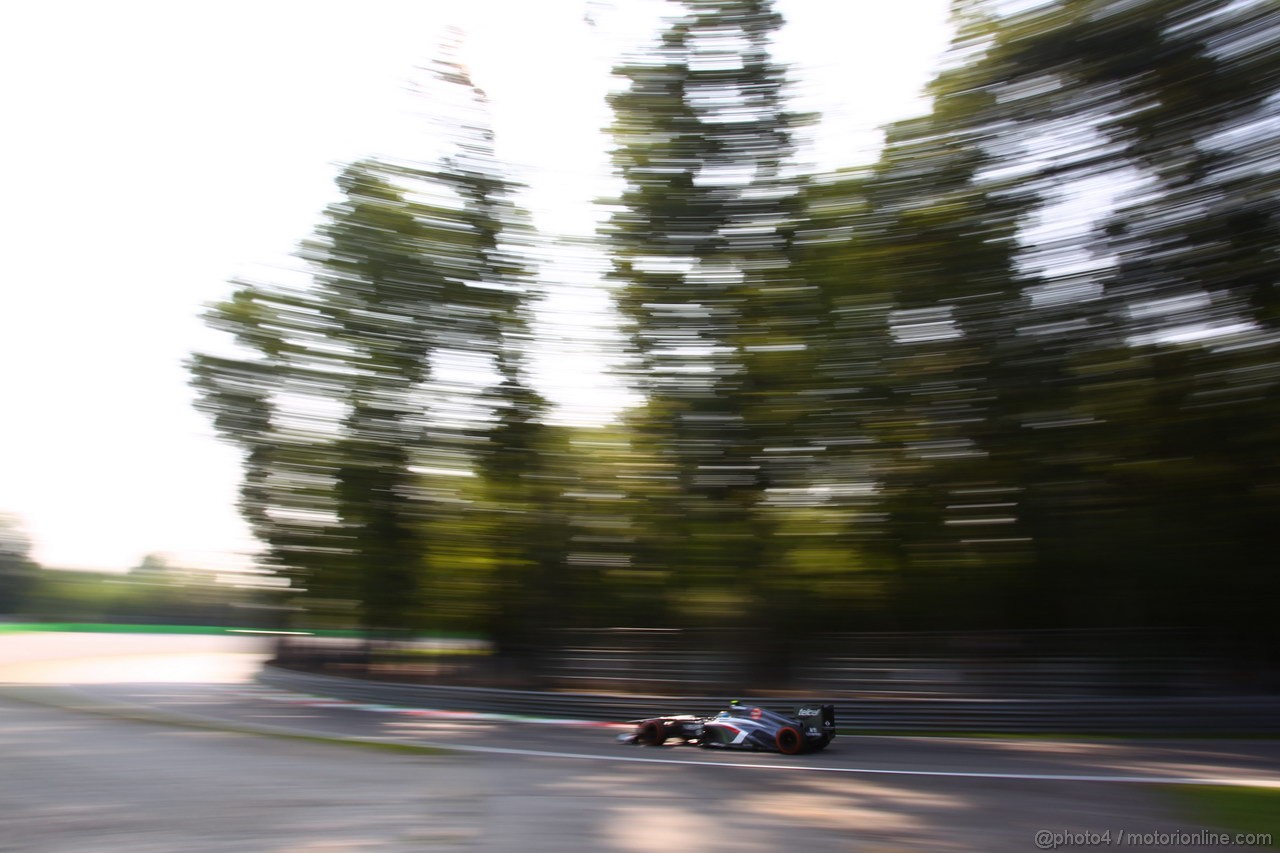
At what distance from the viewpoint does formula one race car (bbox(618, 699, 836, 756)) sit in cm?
1070

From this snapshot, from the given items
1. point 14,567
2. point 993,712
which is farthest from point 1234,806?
point 14,567

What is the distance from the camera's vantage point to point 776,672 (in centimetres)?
1474

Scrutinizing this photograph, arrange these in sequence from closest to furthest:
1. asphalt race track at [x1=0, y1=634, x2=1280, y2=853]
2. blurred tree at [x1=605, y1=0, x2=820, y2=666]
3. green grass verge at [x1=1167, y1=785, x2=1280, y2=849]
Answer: asphalt race track at [x1=0, y1=634, x2=1280, y2=853] → green grass verge at [x1=1167, y1=785, x2=1280, y2=849] → blurred tree at [x1=605, y1=0, x2=820, y2=666]

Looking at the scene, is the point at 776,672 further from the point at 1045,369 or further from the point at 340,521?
the point at 340,521

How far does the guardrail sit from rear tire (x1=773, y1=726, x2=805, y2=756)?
2.79 m

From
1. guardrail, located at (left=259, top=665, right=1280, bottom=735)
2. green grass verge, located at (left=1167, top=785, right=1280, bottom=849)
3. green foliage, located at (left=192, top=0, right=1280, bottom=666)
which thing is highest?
green foliage, located at (left=192, top=0, right=1280, bottom=666)

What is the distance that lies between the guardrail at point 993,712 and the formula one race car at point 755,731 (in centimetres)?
237

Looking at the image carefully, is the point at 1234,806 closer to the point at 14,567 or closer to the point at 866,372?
the point at 866,372

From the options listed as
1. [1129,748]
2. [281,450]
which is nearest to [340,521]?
[281,450]

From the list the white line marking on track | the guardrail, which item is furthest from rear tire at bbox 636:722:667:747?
the guardrail

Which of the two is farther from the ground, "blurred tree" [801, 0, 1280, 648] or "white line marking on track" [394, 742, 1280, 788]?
"blurred tree" [801, 0, 1280, 648]

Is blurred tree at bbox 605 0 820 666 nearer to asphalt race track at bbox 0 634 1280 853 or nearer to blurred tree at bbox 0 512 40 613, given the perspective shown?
asphalt race track at bbox 0 634 1280 853

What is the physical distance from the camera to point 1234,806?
770 centimetres

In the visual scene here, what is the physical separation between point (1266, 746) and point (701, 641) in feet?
25.4
